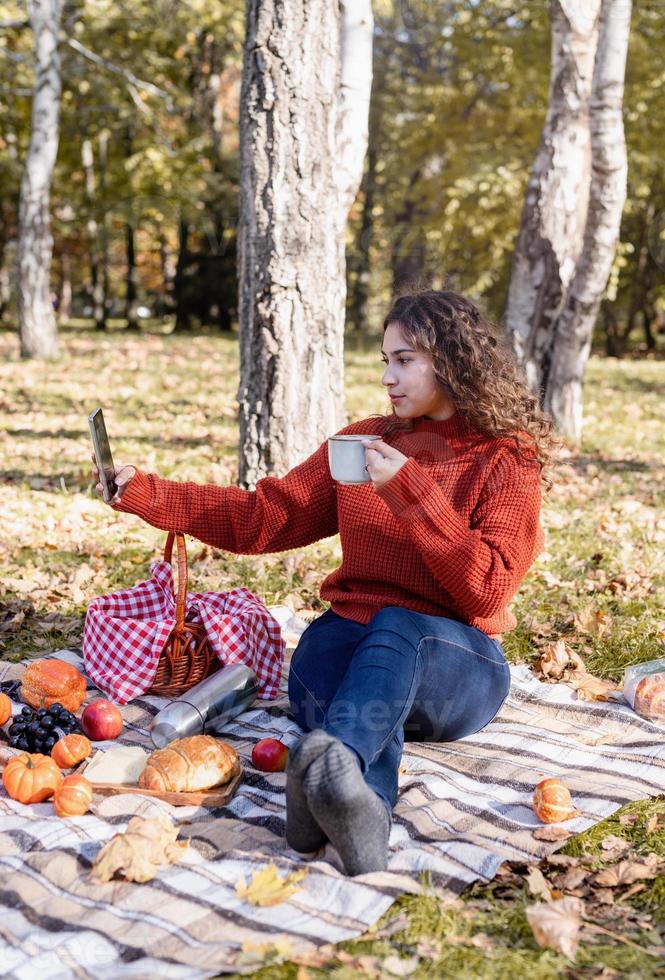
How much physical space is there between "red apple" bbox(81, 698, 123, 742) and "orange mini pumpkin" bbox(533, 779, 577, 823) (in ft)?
4.96

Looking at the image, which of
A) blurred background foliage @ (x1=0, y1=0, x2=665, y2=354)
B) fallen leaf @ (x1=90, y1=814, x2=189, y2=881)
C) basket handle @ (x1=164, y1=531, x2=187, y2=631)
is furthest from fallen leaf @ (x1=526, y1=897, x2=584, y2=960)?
blurred background foliage @ (x1=0, y1=0, x2=665, y2=354)

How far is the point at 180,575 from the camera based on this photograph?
3816mm

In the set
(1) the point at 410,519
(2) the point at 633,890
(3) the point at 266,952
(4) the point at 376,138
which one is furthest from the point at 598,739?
(4) the point at 376,138

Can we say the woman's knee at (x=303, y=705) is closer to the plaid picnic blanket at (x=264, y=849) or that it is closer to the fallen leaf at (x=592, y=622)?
the plaid picnic blanket at (x=264, y=849)

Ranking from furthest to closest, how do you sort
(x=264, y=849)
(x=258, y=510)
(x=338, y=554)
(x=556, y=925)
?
(x=338, y=554)
(x=258, y=510)
(x=264, y=849)
(x=556, y=925)

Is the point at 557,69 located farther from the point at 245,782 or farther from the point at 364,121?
the point at 245,782

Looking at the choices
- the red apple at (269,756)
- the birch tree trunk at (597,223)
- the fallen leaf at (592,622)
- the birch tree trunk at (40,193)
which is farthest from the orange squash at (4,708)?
the birch tree trunk at (40,193)

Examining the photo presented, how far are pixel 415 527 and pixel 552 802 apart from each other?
3.11 feet

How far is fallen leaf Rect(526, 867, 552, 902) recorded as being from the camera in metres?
2.67

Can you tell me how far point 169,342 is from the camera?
63.7 feet

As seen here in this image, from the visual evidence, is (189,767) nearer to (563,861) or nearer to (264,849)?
(264,849)

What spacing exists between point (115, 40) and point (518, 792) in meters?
20.1

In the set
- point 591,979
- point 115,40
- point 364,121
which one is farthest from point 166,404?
point 115,40

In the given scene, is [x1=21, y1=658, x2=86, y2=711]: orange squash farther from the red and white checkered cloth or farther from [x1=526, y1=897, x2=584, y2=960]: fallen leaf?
[x1=526, y1=897, x2=584, y2=960]: fallen leaf
